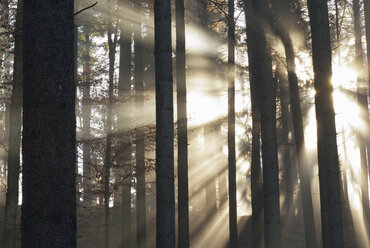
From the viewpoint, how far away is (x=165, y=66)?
23.8 ft

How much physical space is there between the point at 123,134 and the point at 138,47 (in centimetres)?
319

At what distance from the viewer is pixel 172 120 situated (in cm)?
716

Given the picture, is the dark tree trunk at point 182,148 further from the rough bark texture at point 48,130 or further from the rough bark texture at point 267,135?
the rough bark texture at point 48,130

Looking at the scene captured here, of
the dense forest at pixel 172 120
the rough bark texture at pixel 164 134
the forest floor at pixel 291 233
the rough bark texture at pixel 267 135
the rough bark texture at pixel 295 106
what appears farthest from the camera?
the forest floor at pixel 291 233

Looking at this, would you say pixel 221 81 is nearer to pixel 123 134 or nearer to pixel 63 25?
pixel 123 134

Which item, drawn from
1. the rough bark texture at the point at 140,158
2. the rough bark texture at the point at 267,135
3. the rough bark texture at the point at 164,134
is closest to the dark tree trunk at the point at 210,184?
the rough bark texture at the point at 140,158

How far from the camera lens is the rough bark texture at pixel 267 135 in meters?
9.15

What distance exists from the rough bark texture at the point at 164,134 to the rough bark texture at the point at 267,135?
9.55 feet

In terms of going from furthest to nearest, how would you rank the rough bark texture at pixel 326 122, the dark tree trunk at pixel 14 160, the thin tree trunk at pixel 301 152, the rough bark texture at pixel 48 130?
the thin tree trunk at pixel 301 152 < the dark tree trunk at pixel 14 160 < the rough bark texture at pixel 326 122 < the rough bark texture at pixel 48 130

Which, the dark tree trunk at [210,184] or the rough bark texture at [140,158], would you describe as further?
the dark tree trunk at [210,184]

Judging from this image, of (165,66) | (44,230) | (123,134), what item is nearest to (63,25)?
(44,230)

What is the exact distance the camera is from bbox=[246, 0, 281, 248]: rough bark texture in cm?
915

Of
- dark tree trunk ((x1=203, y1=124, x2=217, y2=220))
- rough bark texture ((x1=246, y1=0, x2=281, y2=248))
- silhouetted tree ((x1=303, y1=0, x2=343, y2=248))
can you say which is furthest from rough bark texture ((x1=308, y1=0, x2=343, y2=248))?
dark tree trunk ((x1=203, y1=124, x2=217, y2=220))

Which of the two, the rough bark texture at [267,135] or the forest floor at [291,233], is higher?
the rough bark texture at [267,135]
